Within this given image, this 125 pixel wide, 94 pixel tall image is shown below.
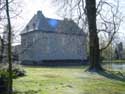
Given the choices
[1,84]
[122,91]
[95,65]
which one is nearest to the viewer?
[1,84]

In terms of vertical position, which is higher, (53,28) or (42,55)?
(53,28)

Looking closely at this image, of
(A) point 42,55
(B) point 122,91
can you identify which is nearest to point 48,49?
(A) point 42,55

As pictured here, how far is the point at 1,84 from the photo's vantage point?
527 inches

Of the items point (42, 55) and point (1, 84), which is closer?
point (1, 84)

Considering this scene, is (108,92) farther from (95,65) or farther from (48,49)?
(48,49)

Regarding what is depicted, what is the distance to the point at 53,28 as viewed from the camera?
6594cm

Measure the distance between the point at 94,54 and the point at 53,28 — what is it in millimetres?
36964

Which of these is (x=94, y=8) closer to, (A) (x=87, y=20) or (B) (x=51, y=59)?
(A) (x=87, y=20)

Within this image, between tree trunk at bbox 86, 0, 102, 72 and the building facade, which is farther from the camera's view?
the building facade

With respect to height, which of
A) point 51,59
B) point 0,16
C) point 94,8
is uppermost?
point 94,8

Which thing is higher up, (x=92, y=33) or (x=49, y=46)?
(x=92, y=33)

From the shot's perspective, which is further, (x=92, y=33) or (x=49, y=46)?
(x=49, y=46)

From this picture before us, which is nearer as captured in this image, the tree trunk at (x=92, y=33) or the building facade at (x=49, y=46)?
the tree trunk at (x=92, y=33)

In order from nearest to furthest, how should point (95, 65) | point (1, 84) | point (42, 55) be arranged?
point (1, 84)
point (95, 65)
point (42, 55)
